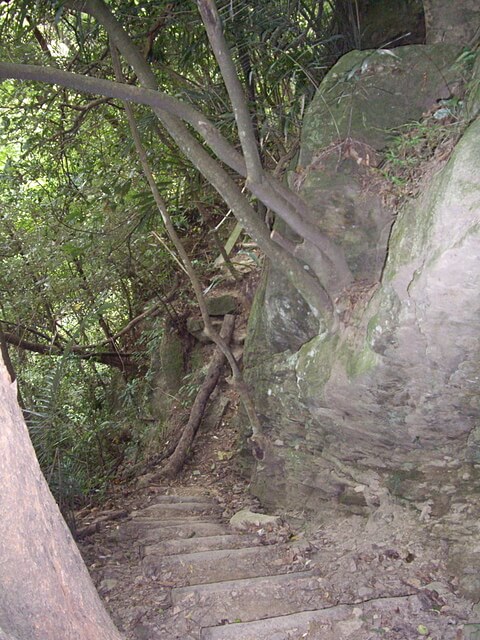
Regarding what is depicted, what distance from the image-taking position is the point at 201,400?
21.7 ft

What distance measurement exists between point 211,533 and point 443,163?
2.90 meters

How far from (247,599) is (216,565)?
491mm

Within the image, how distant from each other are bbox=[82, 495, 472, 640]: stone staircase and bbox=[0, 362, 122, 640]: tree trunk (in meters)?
1.34

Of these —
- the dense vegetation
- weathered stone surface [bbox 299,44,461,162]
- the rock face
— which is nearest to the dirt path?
the rock face

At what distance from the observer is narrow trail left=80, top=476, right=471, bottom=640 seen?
9.96 ft

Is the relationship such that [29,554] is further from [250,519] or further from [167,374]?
[167,374]

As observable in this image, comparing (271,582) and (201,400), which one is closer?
(271,582)

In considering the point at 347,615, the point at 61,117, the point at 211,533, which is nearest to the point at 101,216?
the point at 61,117

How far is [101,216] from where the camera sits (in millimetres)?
6492

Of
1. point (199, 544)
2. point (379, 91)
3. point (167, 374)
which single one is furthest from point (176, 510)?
point (379, 91)

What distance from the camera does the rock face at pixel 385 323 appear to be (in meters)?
2.82

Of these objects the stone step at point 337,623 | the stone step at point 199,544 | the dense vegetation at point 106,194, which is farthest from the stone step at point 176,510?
the stone step at point 337,623

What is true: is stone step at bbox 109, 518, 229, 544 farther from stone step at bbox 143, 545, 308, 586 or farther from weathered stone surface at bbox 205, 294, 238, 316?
weathered stone surface at bbox 205, 294, 238, 316

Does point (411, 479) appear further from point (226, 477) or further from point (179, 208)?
point (179, 208)
